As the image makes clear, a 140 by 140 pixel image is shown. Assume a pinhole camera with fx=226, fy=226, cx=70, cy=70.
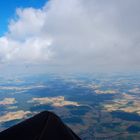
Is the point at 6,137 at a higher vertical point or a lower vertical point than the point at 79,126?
higher

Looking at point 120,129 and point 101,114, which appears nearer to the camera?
point 120,129

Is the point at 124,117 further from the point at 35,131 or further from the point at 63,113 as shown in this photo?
the point at 35,131

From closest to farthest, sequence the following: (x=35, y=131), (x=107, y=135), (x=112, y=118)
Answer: (x=35, y=131) → (x=107, y=135) → (x=112, y=118)

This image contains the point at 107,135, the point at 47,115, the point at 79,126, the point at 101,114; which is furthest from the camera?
the point at 101,114

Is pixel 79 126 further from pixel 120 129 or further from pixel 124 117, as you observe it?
pixel 124 117

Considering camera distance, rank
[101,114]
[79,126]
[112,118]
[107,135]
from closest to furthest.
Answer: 1. [107,135]
2. [79,126]
3. [112,118]
4. [101,114]

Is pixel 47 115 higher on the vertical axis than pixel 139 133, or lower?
higher

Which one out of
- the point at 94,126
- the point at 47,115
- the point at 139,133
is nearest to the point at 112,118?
the point at 94,126

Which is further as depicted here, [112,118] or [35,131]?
[112,118]

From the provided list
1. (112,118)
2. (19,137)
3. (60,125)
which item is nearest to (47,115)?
(60,125)
